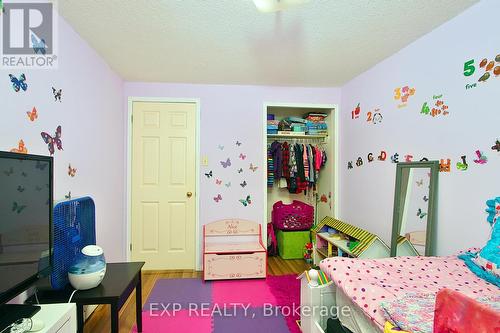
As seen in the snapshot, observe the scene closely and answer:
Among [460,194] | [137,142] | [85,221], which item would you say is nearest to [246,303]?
[85,221]

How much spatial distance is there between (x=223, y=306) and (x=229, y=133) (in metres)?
1.93

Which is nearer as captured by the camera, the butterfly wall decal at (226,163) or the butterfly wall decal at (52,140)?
the butterfly wall decal at (52,140)

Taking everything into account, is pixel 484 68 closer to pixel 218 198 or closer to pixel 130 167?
pixel 218 198

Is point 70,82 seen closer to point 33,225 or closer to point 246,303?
point 33,225

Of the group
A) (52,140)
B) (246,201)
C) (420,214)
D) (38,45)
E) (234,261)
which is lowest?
(234,261)

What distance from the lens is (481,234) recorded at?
1554 mm

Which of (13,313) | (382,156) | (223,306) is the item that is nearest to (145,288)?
(223,306)

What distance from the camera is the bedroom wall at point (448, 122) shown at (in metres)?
1.54

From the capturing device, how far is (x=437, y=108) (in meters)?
1.88

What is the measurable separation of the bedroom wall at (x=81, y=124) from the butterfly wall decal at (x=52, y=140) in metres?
0.03

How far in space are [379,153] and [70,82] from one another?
279 cm

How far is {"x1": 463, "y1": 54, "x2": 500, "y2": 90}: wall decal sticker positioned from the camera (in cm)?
149

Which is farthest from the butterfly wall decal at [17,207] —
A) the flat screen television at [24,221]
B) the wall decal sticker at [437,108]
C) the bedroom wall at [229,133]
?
the wall decal sticker at [437,108]

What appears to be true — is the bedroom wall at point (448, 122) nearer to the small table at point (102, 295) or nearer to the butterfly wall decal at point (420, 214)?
the butterfly wall decal at point (420, 214)
